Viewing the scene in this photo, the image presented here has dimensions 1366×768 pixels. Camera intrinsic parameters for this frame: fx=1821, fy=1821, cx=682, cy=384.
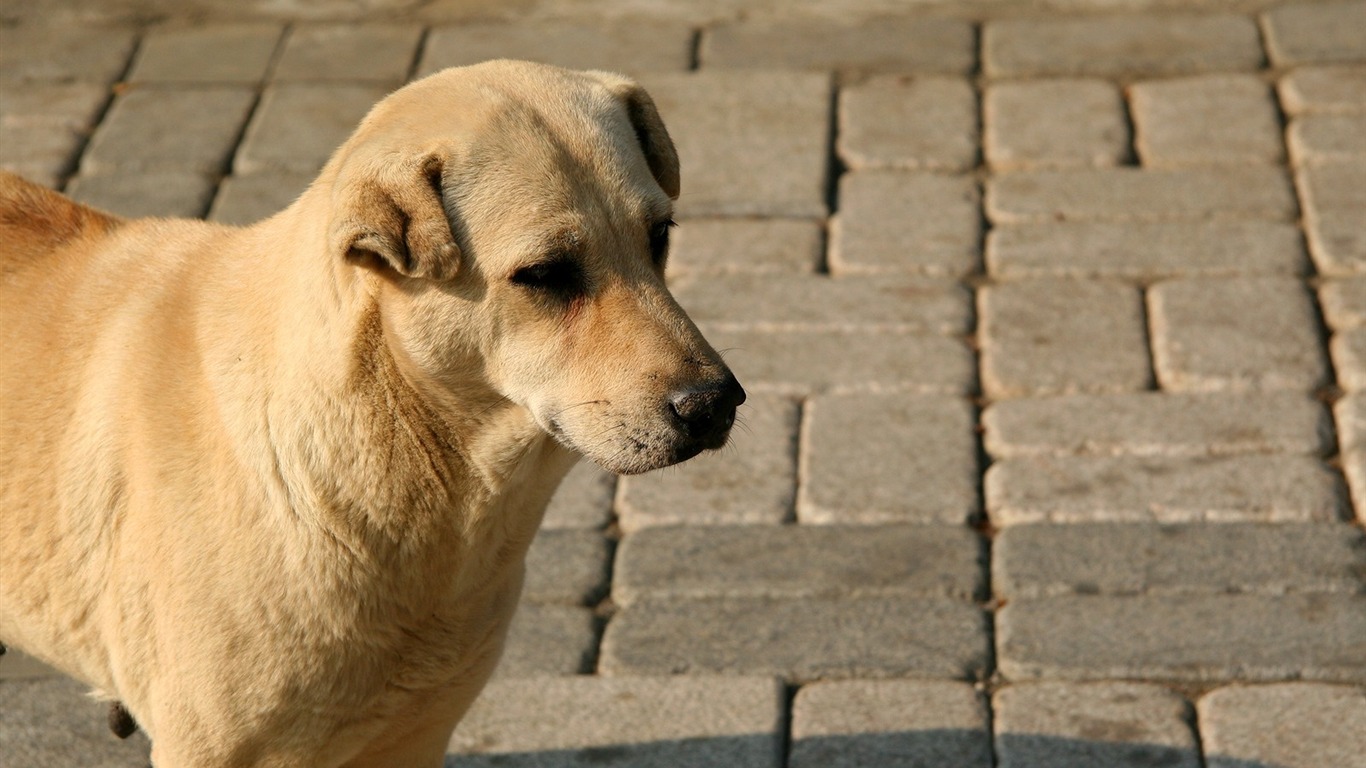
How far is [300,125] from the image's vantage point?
679 cm

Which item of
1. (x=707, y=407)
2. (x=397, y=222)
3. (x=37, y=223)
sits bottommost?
(x=37, y=223)

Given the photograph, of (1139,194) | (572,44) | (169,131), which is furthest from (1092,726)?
(169,131)

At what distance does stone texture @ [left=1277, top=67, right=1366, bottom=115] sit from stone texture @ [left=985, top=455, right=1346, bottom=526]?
2.20 meters

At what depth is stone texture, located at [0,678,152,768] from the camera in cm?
410

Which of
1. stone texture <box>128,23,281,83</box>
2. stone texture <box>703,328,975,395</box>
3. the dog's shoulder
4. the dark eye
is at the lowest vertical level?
stone texture <box>128,23,281,83</box>

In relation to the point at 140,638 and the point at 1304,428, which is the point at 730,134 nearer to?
the point at 1304,428

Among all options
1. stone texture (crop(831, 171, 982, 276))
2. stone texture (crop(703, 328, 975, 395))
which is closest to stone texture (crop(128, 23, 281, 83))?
stone texture (crop(831, 171, 982, 276))

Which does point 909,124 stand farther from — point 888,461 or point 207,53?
point 207,53

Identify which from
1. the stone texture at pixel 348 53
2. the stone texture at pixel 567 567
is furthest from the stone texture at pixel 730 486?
the stone texture at pixel 348 53

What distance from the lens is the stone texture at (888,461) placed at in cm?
480

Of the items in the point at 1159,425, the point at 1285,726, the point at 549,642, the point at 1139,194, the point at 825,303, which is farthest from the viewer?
the point at 1139,194

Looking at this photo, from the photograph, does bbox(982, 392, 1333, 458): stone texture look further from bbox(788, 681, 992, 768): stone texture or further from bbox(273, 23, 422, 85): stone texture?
bbox(273, 23, 422, 85): stone texture

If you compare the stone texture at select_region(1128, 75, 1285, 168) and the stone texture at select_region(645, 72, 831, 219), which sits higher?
the stone texture at select_region(1128, 75, 1285, 168)

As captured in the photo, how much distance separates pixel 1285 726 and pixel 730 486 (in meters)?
1.59
